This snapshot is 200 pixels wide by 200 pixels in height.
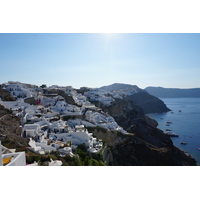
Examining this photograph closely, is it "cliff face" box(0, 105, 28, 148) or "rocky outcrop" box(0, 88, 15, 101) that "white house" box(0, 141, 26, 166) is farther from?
"rocky outcrop" box(0, 88, 15, 101)

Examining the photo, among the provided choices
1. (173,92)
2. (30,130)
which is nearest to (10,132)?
(30,130)

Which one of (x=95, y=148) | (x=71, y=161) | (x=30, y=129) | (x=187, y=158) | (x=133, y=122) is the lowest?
(x=187, y=158)

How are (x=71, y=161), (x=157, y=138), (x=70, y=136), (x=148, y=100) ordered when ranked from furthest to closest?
(x=148, y=100) → (x=157, y=138) → (x=70, y=136) → (x=71, y=161)

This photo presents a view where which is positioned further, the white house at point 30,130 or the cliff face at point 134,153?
the cliff face at point 134,153

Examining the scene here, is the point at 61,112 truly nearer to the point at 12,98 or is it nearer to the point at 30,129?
the point at 12,98

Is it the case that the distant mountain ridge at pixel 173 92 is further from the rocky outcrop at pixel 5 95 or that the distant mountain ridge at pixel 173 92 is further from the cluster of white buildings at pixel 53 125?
the rocky outcrop at pixel 5 95

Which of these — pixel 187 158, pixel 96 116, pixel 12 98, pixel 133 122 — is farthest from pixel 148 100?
pixel 12 98

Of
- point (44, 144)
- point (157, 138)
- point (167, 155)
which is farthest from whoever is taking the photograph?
point (157, 138)

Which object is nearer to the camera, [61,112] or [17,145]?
[17,145]

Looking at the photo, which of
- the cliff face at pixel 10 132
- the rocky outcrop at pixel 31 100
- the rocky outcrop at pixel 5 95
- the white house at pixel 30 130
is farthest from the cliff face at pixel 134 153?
the rocky outcrop at pixel 5 95

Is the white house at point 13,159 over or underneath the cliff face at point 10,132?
over

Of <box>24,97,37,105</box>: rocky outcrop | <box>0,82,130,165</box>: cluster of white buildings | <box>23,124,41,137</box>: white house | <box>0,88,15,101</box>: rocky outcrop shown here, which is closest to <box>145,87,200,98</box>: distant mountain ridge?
A: <box>0,82,130,165</box>: cluster of white buildings
